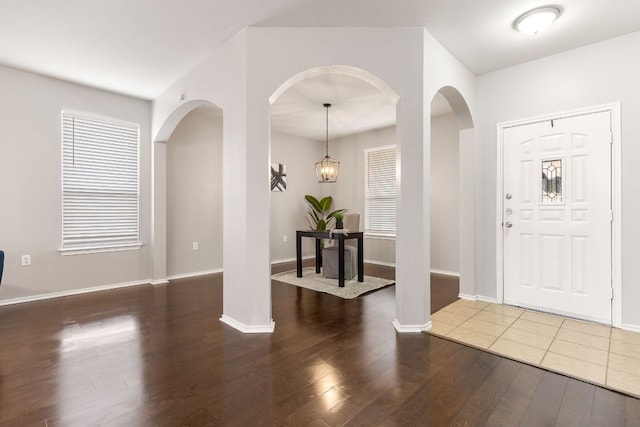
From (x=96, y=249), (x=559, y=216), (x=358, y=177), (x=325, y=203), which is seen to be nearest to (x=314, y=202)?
(x=325, y=203)

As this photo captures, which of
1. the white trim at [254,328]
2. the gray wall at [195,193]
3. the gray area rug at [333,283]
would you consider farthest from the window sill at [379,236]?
the white trim at [254,328]

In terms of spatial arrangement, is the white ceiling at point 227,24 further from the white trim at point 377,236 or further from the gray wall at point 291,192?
the white trim at point 377,236

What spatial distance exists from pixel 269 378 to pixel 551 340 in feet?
7.48

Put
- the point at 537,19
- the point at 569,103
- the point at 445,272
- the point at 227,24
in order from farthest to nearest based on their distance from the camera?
the point at 445,272, the point at 569,103, the point at 227,24, the point at 537,19

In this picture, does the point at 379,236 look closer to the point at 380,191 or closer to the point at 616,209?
the point at 380,191

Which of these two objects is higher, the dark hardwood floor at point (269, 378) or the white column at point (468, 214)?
the white column at point (468, 214)

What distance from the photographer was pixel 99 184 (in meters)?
4.20

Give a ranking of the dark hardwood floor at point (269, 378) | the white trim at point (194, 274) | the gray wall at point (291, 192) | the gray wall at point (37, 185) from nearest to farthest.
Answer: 1. the dark hardwood floor at point (269, 378)
2. the gray wall at point (37, 185)
3. the white trim at point (194, 274)
4. the gray wall at point (291, 192)

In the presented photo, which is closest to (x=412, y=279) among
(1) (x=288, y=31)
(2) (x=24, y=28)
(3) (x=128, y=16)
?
(1) (x=288, y=31)

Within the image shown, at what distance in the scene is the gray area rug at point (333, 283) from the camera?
13.2ft

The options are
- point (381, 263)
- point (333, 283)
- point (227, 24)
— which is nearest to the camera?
point (227, 24)

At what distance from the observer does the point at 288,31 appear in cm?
278

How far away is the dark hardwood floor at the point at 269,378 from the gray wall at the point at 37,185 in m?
0.82

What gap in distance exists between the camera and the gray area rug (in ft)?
13.2
